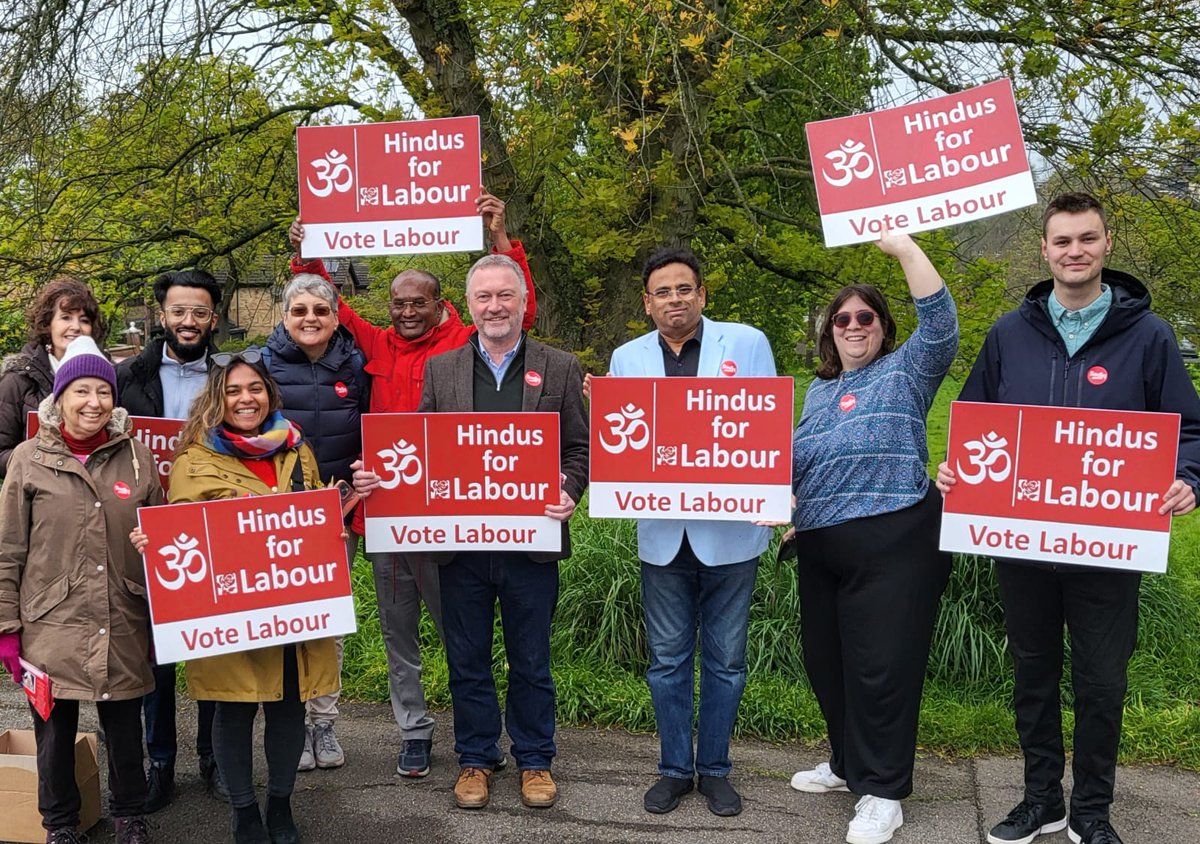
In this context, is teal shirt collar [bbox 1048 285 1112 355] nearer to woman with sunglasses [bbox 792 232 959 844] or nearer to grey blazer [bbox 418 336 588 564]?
woman with sunglasses [bbox 792 232 959 844]

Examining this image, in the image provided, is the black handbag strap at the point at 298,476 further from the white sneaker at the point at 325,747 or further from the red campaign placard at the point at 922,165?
the red campaign placard at the point at 922,165

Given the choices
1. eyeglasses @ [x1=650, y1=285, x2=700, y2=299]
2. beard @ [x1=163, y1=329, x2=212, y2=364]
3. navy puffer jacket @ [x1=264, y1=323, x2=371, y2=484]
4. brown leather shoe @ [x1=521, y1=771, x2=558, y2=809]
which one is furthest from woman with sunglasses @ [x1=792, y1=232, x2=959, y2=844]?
beard @ [x1=163, y1=329, x2=212, y2=364]

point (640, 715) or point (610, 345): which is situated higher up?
point (610, 345)

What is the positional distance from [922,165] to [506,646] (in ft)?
8.36

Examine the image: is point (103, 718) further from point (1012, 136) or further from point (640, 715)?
point (1012, 136)

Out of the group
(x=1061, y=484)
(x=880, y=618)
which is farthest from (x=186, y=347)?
(x=1061, y=484)

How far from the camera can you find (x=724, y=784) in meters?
4.23

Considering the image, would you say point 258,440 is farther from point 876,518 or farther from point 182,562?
point 876,518

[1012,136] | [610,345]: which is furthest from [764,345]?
[610,345]

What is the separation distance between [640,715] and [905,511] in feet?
6.67

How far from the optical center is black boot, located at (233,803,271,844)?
383 cm

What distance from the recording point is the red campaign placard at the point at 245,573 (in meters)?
3.63

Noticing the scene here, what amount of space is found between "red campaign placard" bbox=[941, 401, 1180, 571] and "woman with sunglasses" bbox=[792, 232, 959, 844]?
6.3 inches

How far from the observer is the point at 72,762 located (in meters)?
3.81
